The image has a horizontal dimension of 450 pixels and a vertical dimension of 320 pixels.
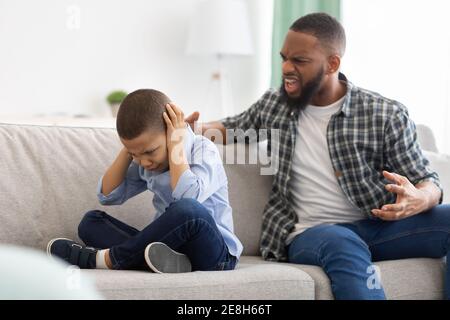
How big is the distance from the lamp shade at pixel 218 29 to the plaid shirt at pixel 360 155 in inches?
80.3

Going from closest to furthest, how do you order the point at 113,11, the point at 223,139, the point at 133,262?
the point at 133,262
the point at 223,139
the point at 113,11

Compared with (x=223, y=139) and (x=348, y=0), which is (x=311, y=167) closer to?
(x=223, y=139)

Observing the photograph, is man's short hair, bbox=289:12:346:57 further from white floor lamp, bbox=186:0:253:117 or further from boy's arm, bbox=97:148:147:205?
Answer: white floor lamp, bbox=186:0:253:117

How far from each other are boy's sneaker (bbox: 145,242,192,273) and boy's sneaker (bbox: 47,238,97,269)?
7.4 inches

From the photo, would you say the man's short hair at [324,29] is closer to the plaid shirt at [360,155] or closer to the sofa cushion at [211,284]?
the plaid shirt at [360,155]

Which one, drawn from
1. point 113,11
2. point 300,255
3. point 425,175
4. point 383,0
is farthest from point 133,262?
point 113,11

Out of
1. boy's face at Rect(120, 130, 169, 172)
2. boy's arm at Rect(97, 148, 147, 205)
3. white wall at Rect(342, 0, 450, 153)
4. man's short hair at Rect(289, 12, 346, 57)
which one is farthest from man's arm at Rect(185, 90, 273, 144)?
white wall at Rect(342, 0, 450, 153)

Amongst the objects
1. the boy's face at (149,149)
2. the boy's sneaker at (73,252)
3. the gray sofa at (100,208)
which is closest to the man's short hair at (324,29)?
the gray sofa at (100,208)

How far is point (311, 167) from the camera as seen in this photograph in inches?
79.0

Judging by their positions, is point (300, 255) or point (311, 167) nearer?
point (300, 255)

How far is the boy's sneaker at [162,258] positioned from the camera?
4.96 feet

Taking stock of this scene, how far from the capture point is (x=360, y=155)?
6.44ft
